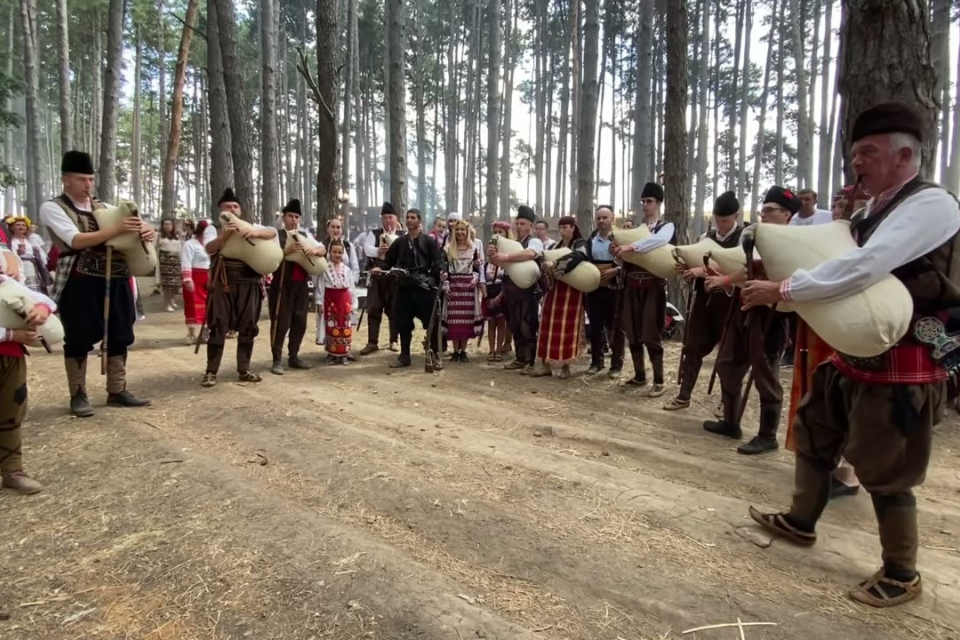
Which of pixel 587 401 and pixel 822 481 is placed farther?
pixel 587 401

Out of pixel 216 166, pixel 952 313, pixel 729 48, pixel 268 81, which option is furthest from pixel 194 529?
pixel 729 48

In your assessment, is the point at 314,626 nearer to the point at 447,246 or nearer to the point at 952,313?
the point at 952,313

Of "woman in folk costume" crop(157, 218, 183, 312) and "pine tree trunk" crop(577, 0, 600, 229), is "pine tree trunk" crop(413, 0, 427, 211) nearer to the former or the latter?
"pine tree trunk" crop(577, 0, 600, 229)

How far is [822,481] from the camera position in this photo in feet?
9.20

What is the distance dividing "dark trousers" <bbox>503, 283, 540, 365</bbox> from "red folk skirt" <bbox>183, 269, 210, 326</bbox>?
15.3ft

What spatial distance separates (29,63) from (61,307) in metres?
14.6

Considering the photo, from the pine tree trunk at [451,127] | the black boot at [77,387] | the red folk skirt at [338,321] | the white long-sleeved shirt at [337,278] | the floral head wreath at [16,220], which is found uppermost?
the pine tree trunk at [451,127]

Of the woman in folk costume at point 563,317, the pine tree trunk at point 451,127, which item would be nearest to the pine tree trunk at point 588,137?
the woman in folk costume at point 563,317

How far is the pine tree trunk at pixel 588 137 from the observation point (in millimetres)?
12348

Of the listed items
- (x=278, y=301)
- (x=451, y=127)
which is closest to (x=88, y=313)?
Answer: (x=278, y=301)

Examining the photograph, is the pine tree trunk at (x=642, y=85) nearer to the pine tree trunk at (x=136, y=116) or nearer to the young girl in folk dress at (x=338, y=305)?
the young girl in folk dress at (x=338, y=305)

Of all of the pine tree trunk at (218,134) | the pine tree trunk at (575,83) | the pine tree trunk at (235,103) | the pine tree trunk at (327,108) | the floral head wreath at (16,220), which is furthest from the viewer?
the pine tree trunk at (575,83)

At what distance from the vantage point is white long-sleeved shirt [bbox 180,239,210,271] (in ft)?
28.3

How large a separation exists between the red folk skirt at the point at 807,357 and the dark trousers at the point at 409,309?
458 cm
